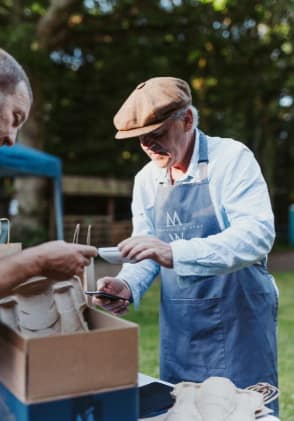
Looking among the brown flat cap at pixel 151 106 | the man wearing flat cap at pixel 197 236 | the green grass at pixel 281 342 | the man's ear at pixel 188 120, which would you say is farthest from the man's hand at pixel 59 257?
the green grass at pixel 281 342

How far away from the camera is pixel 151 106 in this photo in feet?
5.51

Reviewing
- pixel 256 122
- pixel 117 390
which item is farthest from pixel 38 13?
pixel 117 390

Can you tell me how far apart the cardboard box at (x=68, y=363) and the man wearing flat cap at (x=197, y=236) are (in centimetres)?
59

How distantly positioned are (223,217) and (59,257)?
0.76 metres

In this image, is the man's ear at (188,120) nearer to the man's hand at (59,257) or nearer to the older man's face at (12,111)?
the older man's face at (12,111)

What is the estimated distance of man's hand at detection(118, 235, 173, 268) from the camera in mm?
1387

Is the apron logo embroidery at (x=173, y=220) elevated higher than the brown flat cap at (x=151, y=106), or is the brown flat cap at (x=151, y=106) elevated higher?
the brown flat cap at (x=151, y=106)

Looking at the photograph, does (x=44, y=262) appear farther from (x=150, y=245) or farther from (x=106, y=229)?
(x=106, y=229)

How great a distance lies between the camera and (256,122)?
61.2ft

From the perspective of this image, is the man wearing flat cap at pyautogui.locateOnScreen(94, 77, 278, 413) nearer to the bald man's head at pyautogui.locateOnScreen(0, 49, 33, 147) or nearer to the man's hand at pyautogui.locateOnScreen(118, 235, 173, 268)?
the man's hand at pyautogui.locateOnScreen(118, 235, 173, 268)

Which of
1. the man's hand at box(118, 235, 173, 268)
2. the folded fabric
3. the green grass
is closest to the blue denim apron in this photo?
the man's hand at box(118, 235, 173, 268)

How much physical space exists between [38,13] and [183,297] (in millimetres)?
12153

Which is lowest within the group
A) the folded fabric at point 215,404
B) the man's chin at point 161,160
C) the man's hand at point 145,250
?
the folded fabric at point 215,404

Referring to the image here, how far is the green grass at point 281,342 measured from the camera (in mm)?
4066
